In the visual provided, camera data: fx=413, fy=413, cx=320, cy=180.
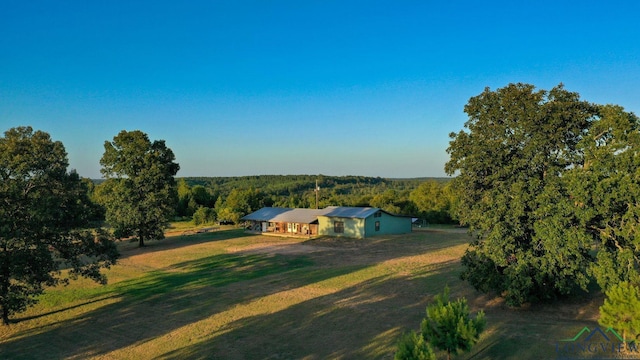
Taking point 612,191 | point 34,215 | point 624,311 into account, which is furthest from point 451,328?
point 34,215

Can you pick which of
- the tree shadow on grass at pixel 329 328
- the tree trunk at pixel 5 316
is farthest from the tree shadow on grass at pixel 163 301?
the tree shadow on grass at pixel 329 328

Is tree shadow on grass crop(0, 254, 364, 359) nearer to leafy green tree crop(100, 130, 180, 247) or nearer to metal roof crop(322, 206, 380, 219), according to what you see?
leafy green tree crop(100, 130, 180, 247)

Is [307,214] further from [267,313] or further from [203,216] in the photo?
[267,313]

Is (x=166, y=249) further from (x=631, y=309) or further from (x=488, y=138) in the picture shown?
(x=631, y=309)

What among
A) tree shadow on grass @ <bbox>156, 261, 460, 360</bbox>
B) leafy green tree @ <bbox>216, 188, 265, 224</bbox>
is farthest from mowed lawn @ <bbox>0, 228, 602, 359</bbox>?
leafy green tree @ <bbox>216, 188, 265, 224</bbox>

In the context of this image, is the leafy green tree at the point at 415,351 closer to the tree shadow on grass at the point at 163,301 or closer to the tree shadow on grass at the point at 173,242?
the tree shadow on grass at the point at 163,301

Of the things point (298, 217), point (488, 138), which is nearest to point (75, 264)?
point (488, 138)
